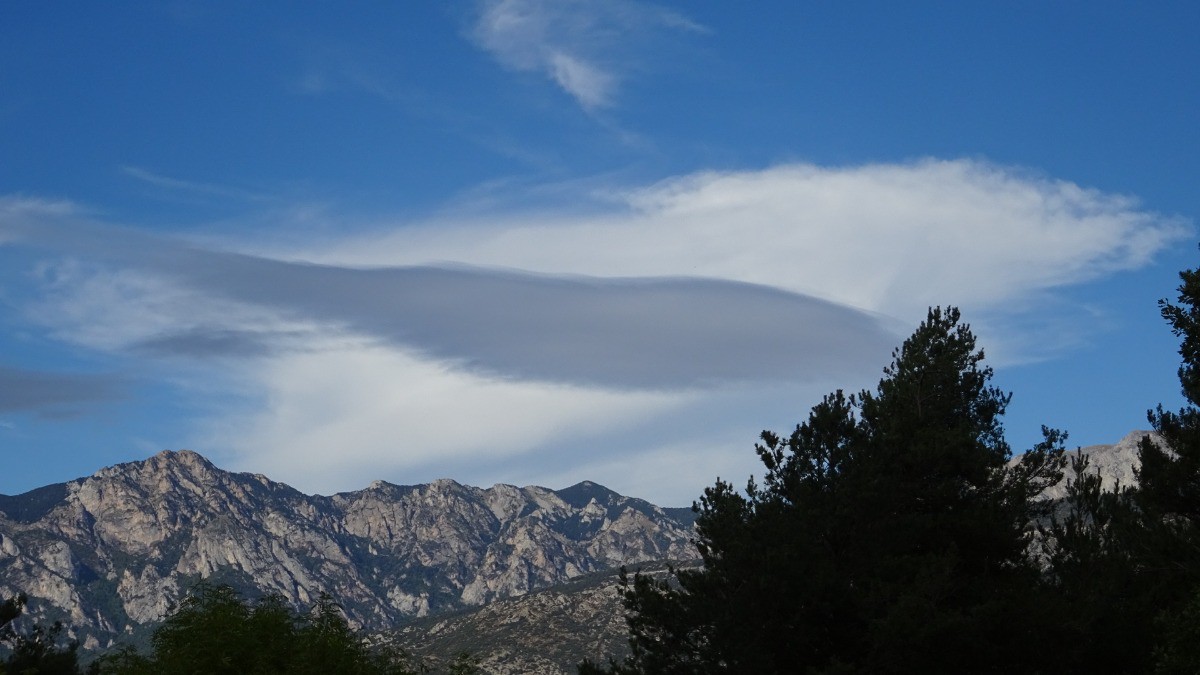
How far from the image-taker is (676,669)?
49.9 m

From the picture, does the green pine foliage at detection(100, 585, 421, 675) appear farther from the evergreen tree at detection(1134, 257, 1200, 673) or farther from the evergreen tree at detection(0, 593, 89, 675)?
the evergreen tree at detection(0, 593, 89, 675)

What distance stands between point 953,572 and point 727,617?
8.36 m

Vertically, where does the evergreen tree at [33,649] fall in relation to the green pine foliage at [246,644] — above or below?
above

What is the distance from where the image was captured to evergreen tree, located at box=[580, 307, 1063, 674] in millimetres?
42938

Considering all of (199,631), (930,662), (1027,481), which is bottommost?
(930,662)

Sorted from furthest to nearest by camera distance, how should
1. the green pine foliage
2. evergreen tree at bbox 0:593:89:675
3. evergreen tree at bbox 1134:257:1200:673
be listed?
evergreen tree at bbox 0:593:89:675 → the green pine foliage → evergreen tree at bbox 1134:257:1200:673

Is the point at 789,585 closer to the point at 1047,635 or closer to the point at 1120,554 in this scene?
the point at 1047,635

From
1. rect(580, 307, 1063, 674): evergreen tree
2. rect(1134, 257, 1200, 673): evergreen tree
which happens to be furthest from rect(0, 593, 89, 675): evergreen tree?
rect(1134, 257, 1200, 673): evergreen tree

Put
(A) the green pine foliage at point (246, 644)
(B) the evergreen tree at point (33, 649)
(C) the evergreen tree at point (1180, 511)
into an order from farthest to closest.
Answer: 1. (B) the evergreen tree at point (33, 649)
2. (A) the green pine foliage at point (246, 644)
3. (C) the evergreen tree at point (1180, 511)

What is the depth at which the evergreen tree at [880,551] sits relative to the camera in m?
42.9

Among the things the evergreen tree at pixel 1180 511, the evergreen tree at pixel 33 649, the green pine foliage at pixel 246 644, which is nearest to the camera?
the evergreen tree at pixel 1180 511

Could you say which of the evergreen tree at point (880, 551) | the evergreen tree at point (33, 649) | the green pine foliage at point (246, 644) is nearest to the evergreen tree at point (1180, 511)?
the evergreen tree at point (880, 551)

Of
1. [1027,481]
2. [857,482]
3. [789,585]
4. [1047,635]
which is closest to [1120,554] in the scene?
[1027,481]

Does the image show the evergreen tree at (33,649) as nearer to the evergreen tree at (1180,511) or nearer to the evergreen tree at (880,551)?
the evergreen tree at (880,551)
